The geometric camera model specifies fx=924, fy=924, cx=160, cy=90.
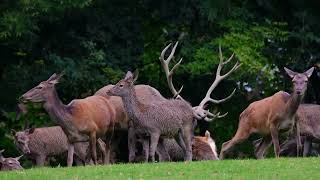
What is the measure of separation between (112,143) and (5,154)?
17.7ft

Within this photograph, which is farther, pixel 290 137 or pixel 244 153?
pixel 244 153

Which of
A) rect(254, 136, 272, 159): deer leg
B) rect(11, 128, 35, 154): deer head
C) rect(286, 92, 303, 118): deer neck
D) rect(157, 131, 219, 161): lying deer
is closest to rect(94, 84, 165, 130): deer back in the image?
rect(157, 131, 219, 161): lying deer

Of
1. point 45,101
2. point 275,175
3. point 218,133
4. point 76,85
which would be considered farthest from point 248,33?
point 275,175

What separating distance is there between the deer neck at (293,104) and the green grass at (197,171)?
2548 mm

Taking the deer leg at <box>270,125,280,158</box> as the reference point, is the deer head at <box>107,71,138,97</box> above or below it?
above

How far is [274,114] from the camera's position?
1706 cm

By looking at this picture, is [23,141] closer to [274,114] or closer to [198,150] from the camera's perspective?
[198,150]

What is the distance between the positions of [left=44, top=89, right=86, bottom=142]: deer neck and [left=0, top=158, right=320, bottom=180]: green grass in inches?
109

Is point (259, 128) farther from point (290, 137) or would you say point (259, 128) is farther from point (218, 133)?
point (218, 133)

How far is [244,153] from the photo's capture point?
2369 cm

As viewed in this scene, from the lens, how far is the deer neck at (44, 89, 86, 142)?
54.5 ft

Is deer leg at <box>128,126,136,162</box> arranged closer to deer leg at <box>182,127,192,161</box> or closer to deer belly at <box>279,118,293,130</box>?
deer leg at <box>182,127,192,161</box>

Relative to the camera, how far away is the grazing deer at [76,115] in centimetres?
1661

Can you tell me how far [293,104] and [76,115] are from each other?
3942 mm
